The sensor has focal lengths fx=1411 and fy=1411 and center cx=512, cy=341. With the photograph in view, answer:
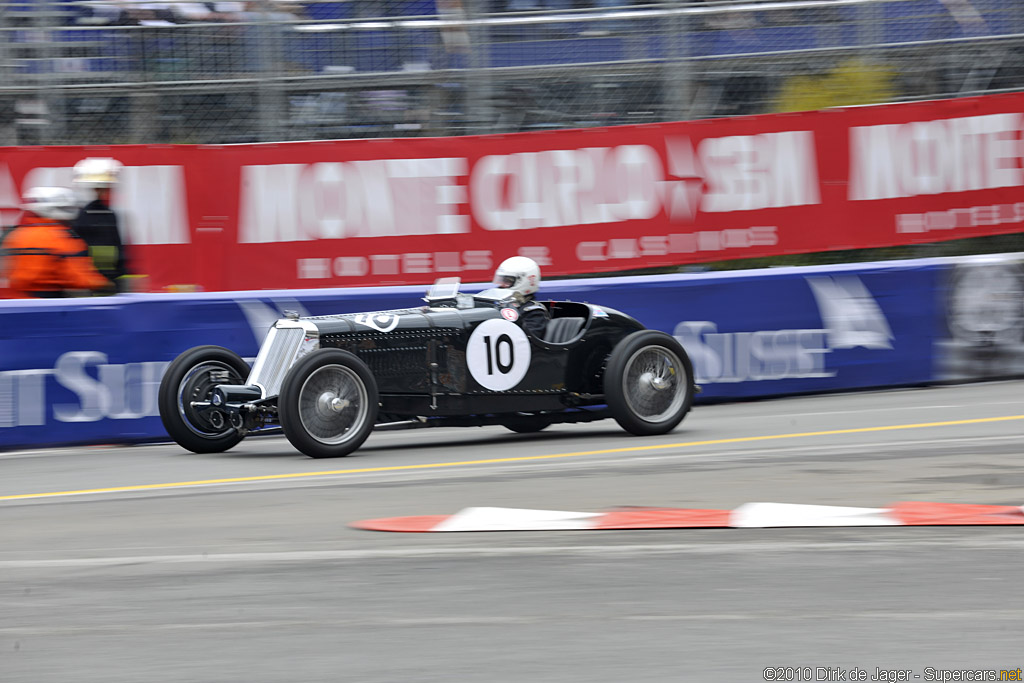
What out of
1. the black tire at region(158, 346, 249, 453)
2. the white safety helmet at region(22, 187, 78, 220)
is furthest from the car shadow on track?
the white safety helmet at region(22, 187, 78, 220)

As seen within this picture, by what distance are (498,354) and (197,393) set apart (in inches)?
81.2

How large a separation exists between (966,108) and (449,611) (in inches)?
449

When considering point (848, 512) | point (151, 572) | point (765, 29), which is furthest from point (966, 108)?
point (151, 572)

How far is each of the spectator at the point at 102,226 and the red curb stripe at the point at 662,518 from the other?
5.83 metres

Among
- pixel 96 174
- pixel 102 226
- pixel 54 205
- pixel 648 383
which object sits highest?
pixel 96 174

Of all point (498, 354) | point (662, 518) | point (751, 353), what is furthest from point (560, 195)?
point (662, 518)

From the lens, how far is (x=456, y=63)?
14.0m

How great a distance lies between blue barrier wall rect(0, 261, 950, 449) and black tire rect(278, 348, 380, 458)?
2.24m

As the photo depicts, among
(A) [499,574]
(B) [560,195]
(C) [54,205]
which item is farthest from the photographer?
(B) [560,195]

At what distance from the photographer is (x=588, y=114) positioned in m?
14.1

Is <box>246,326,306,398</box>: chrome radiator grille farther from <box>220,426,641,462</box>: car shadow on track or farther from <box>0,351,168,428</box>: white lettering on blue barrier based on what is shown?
<box>0,351,168,428</box>: white lettering on blue barrier

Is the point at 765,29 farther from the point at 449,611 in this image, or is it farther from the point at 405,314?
the point at 449,611

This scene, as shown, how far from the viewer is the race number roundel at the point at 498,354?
9.77 m

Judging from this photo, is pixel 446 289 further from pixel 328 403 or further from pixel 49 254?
pixel 49 254
